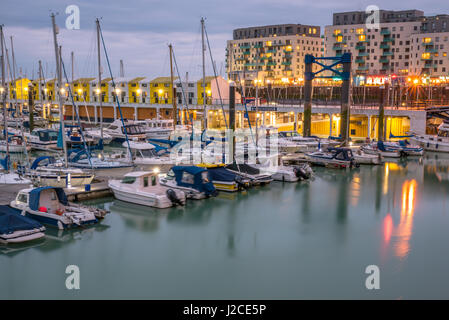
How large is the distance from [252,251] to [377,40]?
100.0 metres

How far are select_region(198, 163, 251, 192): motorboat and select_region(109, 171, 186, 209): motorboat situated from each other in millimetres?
3228

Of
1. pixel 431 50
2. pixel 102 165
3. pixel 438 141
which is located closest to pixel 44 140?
pixel 102 165

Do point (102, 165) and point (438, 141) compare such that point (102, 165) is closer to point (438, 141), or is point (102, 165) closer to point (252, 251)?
point (252, 251)

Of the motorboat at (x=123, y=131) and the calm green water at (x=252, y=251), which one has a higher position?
the motorboat at (x=123, y=131)

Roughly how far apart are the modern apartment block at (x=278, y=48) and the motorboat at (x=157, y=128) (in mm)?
70008

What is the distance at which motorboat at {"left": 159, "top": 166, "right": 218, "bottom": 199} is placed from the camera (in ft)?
80.5

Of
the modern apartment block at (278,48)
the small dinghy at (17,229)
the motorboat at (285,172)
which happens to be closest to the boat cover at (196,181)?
the motorboat at (285,172)

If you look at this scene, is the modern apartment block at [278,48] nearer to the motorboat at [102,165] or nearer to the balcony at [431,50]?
the balcony at [431,50]

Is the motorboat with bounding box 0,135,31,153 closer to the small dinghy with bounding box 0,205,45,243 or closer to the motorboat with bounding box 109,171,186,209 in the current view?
the motorboat with bounding box 109,171,186,209

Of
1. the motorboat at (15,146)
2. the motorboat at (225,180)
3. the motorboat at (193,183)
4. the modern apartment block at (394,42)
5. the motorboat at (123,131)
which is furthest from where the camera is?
the modern apartment block at (394,42)

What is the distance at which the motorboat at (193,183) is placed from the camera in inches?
966

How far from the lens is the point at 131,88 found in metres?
69.9

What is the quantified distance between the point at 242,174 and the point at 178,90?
1661 inches

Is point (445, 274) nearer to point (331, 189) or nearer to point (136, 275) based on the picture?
point (136, 275)
